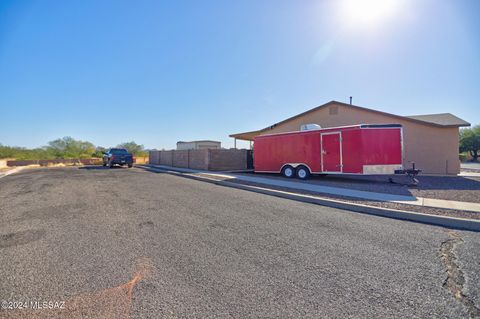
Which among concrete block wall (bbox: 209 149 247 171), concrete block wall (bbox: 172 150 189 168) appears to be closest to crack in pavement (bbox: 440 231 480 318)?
concrete block wall (bbox: 209 149 247 171)

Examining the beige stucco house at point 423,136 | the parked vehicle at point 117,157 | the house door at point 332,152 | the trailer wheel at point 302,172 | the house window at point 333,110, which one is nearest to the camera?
the house door at point 332,152

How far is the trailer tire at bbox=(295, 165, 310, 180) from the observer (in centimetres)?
1209

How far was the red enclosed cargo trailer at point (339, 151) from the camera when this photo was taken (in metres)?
9.88

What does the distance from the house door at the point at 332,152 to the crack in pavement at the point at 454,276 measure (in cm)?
682

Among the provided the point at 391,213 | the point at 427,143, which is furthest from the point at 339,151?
the point at 427,143

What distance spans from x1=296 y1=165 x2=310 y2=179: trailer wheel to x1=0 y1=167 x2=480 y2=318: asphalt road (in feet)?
21.3

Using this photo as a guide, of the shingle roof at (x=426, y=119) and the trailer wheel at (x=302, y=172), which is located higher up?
the shingle roof at (x=426, y=119)

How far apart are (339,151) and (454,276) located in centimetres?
843

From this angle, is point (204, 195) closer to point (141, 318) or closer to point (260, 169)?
point (141, 318)

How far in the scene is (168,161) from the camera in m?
25.3

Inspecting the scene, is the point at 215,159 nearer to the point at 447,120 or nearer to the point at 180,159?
the point at 180,159

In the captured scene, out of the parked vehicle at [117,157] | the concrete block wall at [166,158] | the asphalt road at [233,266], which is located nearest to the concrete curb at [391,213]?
the asphalt road at [233,266]

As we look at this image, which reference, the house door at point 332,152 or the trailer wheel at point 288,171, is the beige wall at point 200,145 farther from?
the house door at point 332,152

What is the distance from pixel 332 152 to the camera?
11.1 metres
